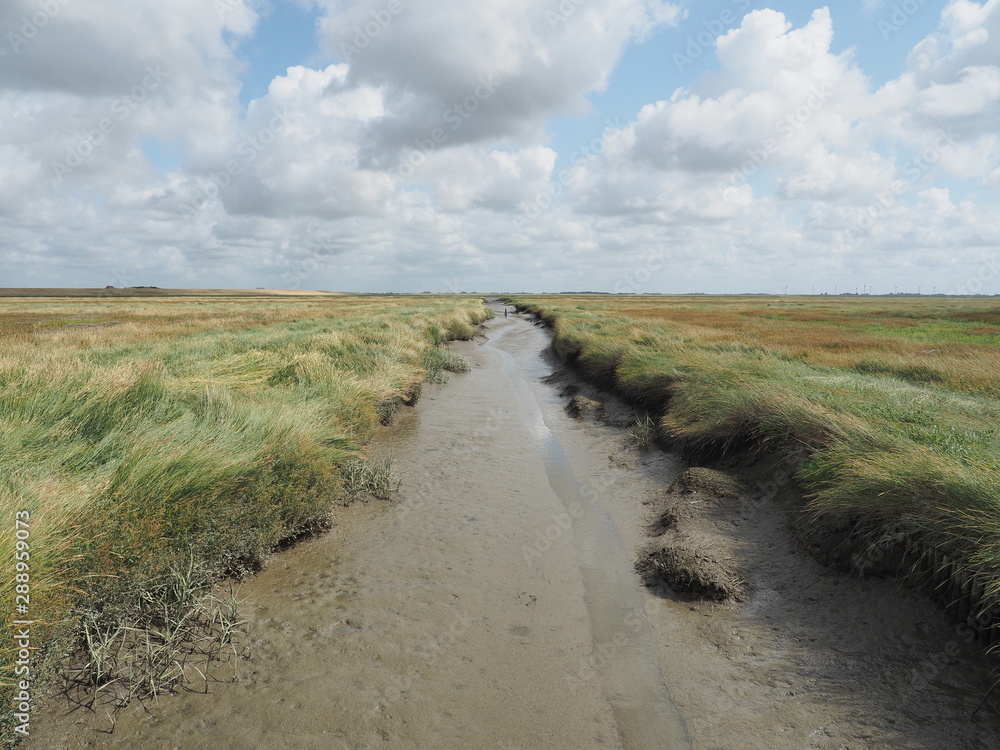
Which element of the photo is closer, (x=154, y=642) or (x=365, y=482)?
(x=154, y=642)

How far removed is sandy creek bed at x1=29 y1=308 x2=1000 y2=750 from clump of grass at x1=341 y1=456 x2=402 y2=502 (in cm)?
44

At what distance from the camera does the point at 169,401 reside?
7078mm

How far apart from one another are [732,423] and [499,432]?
5253 millimetres

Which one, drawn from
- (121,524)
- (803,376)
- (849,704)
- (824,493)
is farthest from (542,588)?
(803,376)

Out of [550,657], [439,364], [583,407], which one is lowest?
[550,657]

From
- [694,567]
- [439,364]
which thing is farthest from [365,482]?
[439,364]

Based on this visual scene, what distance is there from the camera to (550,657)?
4.18 meters

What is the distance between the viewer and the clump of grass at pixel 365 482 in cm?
727

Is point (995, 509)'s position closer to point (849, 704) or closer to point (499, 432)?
point (849, 704)

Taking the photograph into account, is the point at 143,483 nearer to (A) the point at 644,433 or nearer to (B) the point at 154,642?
(B) the point at 154,642

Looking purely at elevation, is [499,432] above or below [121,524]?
below

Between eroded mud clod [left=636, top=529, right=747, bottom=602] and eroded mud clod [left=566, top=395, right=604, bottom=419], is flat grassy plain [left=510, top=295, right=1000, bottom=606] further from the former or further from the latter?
eroded mud clod [left=636, top=529, right=747, bottom=602]

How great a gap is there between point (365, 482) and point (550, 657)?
13.8 feet

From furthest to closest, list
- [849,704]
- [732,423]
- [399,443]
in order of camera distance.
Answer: [399,443] < [732,423] < [849,704]
